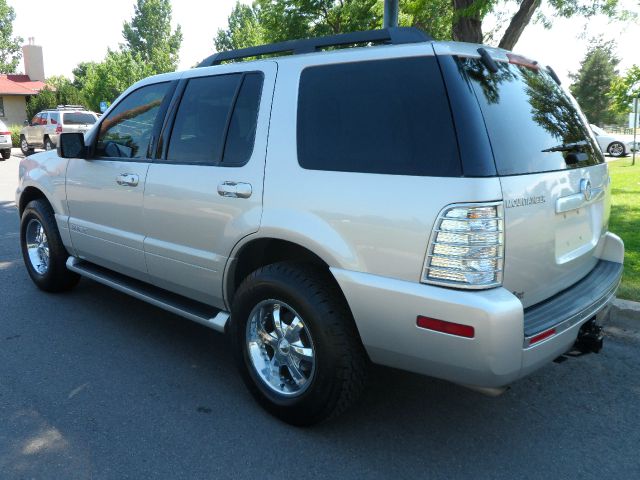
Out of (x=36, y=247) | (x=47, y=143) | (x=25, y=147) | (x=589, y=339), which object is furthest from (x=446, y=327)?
(x=25, y=147)

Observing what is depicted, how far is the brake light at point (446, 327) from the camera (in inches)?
92.5

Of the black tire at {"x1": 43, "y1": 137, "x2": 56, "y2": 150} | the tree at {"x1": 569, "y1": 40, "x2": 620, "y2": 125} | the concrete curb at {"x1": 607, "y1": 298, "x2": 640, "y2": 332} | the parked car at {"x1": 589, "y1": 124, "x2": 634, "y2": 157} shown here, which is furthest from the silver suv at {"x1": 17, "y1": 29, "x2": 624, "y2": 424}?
the tree at {"x1": 569, "y1": 40, "x2": 620, "y2": 125}

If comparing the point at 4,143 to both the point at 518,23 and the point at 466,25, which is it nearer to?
the point at 466,25

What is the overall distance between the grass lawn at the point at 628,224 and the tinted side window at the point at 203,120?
355cm

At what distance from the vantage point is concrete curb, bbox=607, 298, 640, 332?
4358mm

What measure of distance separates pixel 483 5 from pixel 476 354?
20.2 feet

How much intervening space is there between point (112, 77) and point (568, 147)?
51.4 metres

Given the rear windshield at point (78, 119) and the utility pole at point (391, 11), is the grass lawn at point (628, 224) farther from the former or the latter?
the rear windshield at point (78, 119)

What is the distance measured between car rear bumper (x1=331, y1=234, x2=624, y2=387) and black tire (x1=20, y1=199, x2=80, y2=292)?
10.7 feet

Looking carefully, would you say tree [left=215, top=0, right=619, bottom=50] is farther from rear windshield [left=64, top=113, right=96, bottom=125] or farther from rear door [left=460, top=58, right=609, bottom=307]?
rear windshield [left=64, top=113, right=96, bottom=125]

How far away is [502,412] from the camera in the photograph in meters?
3.25

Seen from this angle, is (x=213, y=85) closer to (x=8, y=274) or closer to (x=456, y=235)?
(x=456, y=235)

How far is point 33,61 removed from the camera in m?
54.0

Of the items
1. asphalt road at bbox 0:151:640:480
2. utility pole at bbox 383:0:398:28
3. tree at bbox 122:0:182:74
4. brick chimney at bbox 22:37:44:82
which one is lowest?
asphalt road at bbox 0:151:640:480
